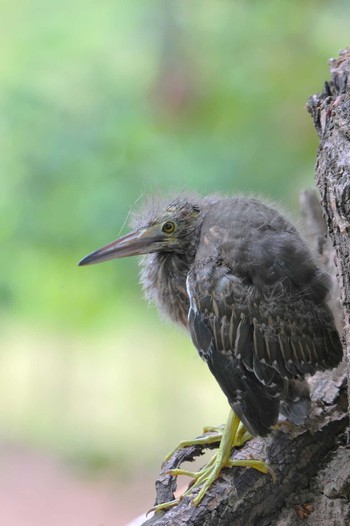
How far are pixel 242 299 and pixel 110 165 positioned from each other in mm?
1272

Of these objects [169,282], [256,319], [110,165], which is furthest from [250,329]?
[110,165]

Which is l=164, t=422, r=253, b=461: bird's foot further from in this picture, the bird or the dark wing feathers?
the dark wing feathers

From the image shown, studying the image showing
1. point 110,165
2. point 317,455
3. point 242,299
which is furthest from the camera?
point 110,165

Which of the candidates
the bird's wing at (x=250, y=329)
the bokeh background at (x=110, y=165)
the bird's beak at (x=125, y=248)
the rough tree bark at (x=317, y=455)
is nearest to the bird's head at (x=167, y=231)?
the bird's beak at (x=125, y=248)

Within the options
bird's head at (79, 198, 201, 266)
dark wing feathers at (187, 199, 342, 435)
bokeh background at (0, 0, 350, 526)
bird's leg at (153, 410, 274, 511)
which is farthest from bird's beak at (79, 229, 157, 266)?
bokeh background at (0, 0, 350, 526)

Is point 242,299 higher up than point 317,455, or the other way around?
point 242,299

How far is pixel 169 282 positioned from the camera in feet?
4.18

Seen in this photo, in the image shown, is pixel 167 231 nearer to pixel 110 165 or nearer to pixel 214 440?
pixel 214 440

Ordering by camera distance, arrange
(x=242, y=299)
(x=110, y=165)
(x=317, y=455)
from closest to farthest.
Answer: (x=242, y=299) → (x=317, y=455) → (x=110, y=165)

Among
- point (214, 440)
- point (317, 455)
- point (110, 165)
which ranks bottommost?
point (317, 455)

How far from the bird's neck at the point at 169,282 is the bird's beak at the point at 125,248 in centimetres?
5

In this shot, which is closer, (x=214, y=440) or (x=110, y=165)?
(x=214, y=440)

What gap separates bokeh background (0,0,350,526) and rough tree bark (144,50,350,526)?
104cm

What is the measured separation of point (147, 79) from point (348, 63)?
4.34ft
